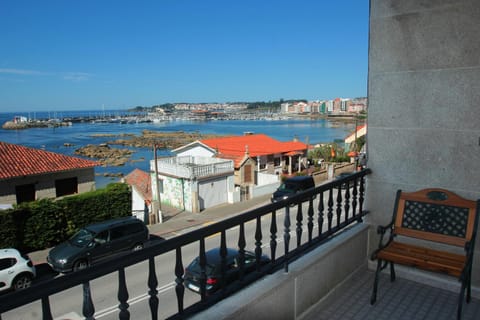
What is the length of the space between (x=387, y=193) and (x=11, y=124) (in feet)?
667

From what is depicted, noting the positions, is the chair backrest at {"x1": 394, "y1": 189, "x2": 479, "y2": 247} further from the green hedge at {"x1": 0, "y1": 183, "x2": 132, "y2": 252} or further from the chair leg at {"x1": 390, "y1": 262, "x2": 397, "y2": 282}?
the green hedge at {"x1": 0, "y1": 183, "x2": 132, "y2": 252}

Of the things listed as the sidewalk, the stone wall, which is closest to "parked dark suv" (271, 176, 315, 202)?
the sidewalk

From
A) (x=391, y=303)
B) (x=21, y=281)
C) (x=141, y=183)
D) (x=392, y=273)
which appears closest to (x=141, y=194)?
(x=141, y=183)

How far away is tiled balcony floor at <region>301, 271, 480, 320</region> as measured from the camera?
126 inches

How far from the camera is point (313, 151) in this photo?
146 feet

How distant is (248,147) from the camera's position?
34.7m

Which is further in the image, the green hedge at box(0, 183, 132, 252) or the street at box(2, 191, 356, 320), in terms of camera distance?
the green hedge at box(0, 183, 132, 252)

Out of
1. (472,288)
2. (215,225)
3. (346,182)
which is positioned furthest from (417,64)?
(215,225)

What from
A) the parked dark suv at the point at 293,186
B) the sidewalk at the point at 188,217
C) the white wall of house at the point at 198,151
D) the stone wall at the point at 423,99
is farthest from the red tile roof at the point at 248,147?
the stone wall at the point at 423,99

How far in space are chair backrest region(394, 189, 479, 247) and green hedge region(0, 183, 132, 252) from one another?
1570 cm

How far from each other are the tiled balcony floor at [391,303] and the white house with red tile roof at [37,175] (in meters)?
18.1

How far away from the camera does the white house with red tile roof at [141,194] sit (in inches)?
847

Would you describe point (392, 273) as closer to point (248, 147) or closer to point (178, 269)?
point (178, 269)

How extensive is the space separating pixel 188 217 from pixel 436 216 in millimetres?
19739
